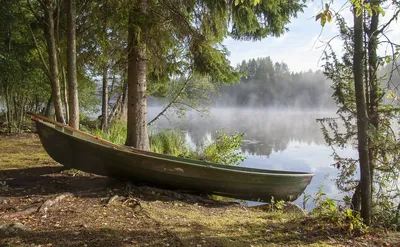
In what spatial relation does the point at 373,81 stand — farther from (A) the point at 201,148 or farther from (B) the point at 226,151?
(A) the point at 201,148

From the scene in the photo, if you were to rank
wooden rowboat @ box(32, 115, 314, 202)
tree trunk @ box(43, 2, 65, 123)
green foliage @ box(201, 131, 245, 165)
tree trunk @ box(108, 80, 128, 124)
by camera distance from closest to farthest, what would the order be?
wooden rowboat @ box(32, 115, 314, 202) < tree trunk @ box(43, 2, 65, 123) < green foliage @ box(201, 131, 245, 165) < tree trunk @ box(108, 80, 128, 124)

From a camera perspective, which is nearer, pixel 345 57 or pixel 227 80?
pixel 345 57

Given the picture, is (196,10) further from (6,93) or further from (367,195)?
(6,93)

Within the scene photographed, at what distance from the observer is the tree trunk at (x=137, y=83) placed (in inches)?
184

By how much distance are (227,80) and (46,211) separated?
6.06 metres

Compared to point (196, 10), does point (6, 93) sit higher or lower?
lower

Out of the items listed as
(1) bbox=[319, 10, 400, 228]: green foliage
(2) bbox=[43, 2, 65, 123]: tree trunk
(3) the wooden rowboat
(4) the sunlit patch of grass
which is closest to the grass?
(2) bbox=[43, 2, 65, 123]: tree trunk

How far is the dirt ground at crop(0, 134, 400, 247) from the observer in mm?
2252

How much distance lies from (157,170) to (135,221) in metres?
0.98

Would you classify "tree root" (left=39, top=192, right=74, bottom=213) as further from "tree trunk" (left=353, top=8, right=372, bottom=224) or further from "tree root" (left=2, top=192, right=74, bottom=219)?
"tree trunk" (left=353, top=8, right=372, bottom=224)

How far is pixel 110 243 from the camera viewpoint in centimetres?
215

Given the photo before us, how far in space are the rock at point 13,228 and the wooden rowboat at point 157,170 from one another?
140cm

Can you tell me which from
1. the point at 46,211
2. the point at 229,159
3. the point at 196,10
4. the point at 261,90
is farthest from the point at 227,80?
the point at 261,90

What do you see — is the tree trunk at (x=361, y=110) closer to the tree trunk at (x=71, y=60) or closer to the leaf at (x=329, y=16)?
the leaf at (x=329, y=16)
